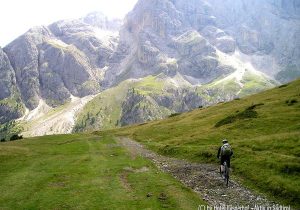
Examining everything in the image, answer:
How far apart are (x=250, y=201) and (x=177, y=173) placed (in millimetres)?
13617

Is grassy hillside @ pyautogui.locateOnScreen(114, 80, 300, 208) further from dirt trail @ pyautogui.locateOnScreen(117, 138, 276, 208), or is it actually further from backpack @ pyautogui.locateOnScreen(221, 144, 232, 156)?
backpack @ pyautogui.locateOnScreen(221, 144, 232, 156)

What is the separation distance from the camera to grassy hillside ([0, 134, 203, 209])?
27.3m

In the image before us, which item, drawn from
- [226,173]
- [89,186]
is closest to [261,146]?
[226,173]

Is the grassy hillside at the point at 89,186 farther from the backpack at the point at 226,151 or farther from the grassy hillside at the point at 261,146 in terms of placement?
the grassy hillside at the point at 261,146

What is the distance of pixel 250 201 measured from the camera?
27703 millimetres

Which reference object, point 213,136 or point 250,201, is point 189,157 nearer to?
point 213,136

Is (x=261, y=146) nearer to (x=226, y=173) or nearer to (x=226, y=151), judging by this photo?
(x=226, y=151)

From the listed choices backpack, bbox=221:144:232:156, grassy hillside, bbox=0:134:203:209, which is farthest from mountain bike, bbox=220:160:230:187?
grassy hillside, bbox=0:134:203:209

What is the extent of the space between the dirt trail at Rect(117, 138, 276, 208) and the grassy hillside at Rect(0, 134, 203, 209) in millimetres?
1422

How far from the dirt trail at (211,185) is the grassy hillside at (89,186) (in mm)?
1422

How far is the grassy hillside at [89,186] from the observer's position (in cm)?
2727

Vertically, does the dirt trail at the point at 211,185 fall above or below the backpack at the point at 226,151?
below

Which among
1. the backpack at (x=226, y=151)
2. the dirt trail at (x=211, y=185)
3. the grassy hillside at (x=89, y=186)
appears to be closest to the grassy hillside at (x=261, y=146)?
the dirt trail at (x=211, y=185)

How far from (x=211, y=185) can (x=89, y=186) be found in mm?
11896
